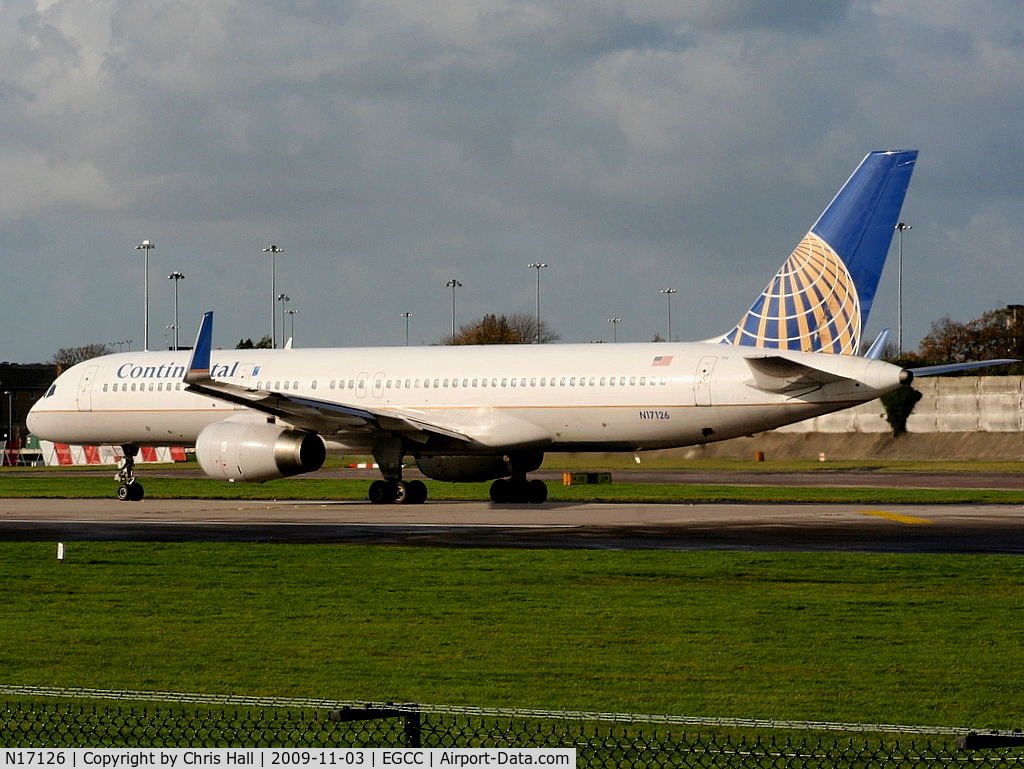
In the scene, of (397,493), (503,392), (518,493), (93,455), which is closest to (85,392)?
(397,493)

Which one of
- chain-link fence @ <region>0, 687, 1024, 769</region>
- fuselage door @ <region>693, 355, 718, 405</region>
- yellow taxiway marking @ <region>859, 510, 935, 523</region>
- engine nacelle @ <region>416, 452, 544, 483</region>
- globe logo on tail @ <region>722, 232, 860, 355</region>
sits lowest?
chain-link fence @ <region>0, 687, 1024, 769</region>

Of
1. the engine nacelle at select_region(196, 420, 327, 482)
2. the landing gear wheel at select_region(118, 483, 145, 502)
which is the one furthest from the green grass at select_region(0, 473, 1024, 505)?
the engine nacelle at select_region(196, 420, 327, 482)

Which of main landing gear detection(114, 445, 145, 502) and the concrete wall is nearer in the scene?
main landing gear detection(114, 445, 145, 502)

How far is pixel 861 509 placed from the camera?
36094 millimetres

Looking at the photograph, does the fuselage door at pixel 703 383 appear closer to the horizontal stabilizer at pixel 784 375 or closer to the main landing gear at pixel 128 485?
the horizontal stabilizer at pixel 784 375

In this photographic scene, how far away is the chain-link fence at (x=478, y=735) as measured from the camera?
30.6 ft

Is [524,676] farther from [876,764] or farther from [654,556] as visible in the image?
[654,556]

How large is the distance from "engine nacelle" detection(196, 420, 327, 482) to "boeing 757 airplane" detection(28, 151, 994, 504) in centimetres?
4

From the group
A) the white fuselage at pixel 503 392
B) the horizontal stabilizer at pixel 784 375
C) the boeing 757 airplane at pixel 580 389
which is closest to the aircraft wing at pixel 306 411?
the boeing 757 airplane at pixel 580 389

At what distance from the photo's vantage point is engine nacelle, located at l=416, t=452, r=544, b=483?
41.0m

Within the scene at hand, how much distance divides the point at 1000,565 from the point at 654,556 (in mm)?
5103

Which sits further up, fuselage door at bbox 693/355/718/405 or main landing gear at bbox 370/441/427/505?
fuselage door at bbox 693/355/718/405

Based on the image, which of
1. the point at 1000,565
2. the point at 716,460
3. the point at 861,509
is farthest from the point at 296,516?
the point at 716,460

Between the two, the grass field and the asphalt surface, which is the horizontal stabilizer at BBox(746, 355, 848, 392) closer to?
the asphalt surface
